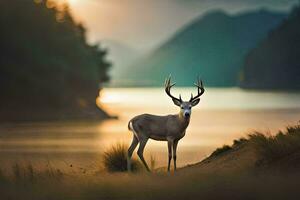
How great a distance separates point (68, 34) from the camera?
79375mm

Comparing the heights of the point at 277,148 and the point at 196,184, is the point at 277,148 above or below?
above

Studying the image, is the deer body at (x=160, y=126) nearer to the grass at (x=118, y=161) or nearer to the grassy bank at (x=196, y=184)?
the grass at (x=118, y=161)

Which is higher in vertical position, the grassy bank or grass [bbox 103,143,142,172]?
grass [bbox 103,143,142,172]

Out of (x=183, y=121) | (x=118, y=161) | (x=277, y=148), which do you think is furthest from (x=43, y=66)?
(x=277, y=148)

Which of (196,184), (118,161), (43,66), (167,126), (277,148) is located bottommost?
(196,184)

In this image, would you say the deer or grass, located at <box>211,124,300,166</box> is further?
the deer

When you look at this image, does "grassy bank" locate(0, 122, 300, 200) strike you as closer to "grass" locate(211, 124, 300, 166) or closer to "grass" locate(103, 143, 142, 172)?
"grass" locate(211, 124, 300, 166)

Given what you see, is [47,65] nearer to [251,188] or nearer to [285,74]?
[251,188]

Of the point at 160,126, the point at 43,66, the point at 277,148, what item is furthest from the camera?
the point at 43,66

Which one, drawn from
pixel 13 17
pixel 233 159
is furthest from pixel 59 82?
pixel 233 159

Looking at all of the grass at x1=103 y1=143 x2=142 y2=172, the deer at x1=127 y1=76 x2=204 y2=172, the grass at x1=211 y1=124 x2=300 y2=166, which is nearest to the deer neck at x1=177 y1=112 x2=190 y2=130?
the deer at x1=127 y1=76 x2=204 y2=172

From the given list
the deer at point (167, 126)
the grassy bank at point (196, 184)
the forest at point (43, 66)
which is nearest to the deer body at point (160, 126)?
the deer at point (167, 126)

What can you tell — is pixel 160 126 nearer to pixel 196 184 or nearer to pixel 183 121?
pixel 183 121

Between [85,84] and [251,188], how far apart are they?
6819 cm
